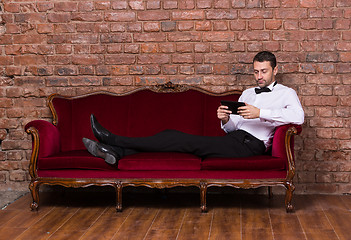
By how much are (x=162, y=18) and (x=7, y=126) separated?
69.3 inches

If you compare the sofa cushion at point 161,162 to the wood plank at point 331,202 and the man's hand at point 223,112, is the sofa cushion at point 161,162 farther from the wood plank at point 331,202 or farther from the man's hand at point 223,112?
the wood plank at point 331,202

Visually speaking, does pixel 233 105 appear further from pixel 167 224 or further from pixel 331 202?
pixel 331 202

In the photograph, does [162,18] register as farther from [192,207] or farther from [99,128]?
[192,207]

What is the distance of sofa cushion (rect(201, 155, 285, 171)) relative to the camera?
350 cm

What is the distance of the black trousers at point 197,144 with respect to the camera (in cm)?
365

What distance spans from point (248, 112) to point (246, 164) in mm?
385

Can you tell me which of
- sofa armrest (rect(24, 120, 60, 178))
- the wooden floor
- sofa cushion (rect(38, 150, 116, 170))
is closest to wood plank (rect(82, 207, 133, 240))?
the wooden floor

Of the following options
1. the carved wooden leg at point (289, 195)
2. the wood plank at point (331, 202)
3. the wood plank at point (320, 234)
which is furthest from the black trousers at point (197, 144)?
the wood plank at point (320, 234)

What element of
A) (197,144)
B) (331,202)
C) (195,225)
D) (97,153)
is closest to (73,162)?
(97,153)

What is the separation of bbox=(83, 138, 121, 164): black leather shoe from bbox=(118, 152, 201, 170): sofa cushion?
80 millimetres

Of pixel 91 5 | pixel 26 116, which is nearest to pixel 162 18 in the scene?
pixel 91 5

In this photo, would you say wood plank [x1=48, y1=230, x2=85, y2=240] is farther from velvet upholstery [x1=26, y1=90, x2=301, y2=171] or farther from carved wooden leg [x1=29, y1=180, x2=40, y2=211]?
velvet upholstery [x1=26, y1=90, x2=301, y2=171]

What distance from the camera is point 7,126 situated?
4.52m

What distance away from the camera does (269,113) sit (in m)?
3.62
